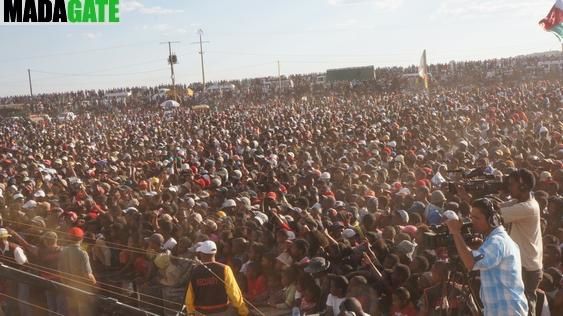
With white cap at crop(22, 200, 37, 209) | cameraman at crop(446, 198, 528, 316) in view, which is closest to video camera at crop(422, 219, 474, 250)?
cameraman at crop(446, 198, 528, 316)

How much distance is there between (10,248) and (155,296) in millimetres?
1801

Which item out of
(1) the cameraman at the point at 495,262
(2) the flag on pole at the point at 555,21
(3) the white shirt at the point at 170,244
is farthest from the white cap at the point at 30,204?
(2) the flag on pole at the point at 555,21

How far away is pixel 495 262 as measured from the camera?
326cm

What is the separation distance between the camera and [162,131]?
77.3 ft

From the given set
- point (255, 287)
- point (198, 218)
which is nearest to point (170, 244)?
point (198, 218)

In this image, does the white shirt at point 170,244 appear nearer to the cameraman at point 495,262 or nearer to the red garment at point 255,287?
the red garment at point 255,287

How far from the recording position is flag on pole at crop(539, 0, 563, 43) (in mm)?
16547

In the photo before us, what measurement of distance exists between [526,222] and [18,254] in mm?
5336

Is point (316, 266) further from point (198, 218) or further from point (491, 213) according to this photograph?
point (198, 218)

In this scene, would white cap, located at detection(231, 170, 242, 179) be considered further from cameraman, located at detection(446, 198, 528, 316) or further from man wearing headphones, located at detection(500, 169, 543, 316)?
cameraman, located at detection(446, 198, 528, 316)

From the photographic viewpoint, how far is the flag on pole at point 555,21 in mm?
16547

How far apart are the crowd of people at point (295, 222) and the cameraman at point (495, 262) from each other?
1cm

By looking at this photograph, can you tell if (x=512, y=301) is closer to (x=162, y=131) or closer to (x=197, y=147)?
(x=197, y=147)

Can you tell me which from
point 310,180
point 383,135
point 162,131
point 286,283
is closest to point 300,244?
point 286,283
